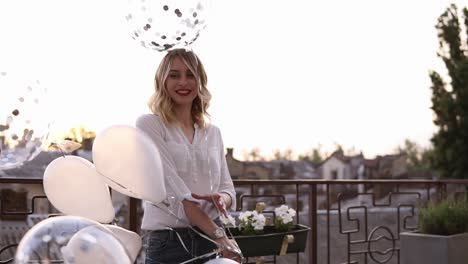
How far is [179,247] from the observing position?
1.85 meters

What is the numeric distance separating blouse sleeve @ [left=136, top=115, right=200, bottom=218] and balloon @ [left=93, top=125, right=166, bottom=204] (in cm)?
2

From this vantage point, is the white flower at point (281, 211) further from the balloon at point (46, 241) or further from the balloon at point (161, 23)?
the balloon at point (46, 241)

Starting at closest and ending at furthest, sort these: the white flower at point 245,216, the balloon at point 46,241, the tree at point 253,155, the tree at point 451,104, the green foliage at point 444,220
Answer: the balloon at point 46,241 → the white flower at point 245,216 → the green foliage at point 444,220 → the tree at point 451,104 → the tree at point 253,155

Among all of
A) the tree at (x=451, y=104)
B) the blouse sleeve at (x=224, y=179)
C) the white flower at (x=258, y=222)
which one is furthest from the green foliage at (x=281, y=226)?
the tree at (x=451, y=104)

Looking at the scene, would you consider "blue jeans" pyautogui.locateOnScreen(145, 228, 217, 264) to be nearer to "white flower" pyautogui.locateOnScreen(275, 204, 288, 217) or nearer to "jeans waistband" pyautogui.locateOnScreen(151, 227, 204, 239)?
"jeans waistband" pyautogui.locateOnScreen(151, 227, 204, 239)

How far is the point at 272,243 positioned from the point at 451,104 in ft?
29.2

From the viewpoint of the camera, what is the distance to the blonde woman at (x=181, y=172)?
5.97 ft

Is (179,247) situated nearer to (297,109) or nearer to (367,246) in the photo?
(367,246)


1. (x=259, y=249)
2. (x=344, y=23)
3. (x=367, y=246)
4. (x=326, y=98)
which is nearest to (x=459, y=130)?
(x=326, y=98)

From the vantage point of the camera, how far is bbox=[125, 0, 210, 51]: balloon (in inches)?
77.6

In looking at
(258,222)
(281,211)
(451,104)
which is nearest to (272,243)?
(258,222)

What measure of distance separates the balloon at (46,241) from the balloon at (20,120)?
0.89ft

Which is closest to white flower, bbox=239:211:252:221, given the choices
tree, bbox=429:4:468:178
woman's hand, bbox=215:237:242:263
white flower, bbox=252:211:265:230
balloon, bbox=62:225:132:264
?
white flower, bbox=252:211:265:230

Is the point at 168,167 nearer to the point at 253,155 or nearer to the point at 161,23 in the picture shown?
the point at 161,23
